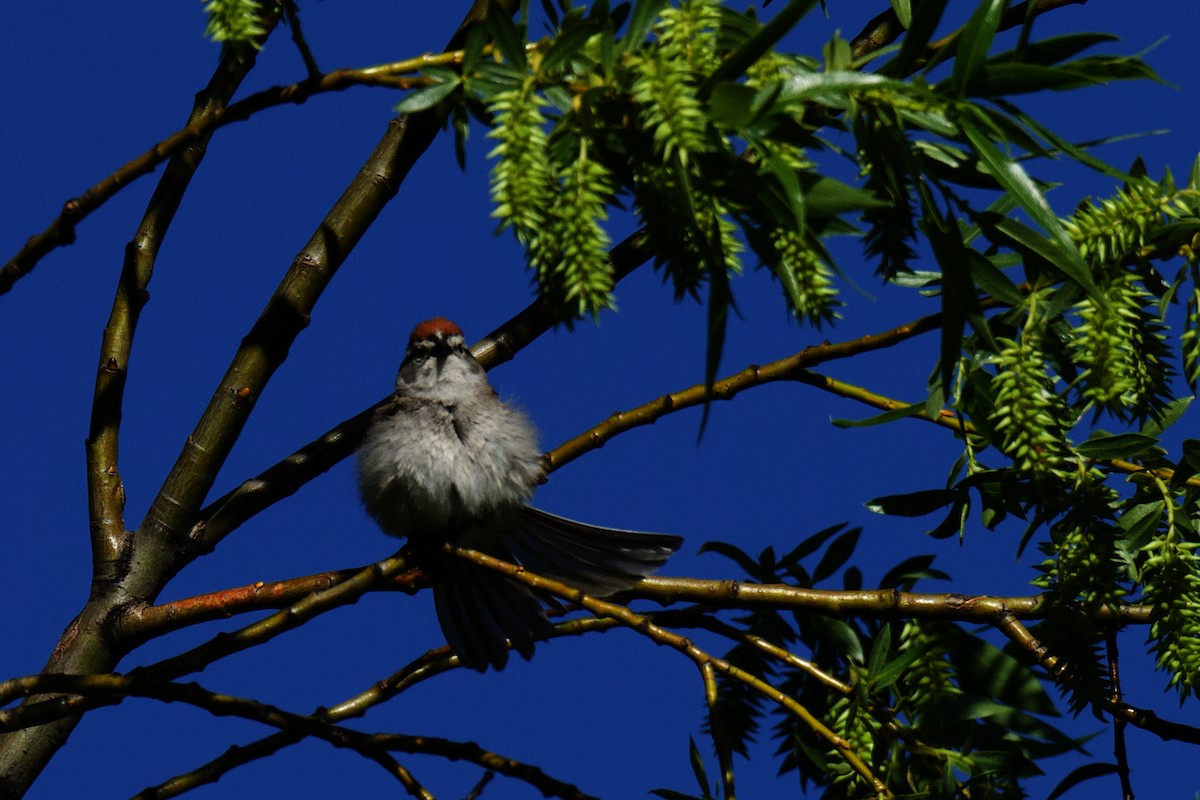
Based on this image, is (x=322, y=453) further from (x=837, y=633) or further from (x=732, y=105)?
(x=732, y=105)

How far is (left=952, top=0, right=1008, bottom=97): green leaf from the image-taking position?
6.33ft

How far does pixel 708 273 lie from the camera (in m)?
1.94

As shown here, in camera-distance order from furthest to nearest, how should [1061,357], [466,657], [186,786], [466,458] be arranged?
[466,458] → [466,657] → [186,786] → [1061,357]

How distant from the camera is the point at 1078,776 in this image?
2557mm

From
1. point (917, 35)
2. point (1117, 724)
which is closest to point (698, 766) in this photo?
point (1117, 724)

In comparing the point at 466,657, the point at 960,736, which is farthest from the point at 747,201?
the point at 466,657

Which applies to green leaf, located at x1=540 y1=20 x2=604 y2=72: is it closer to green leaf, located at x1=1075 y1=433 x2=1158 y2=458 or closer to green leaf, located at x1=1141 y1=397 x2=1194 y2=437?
green leaf, located at x1=1075 y1=433 x2=1158 y2=458

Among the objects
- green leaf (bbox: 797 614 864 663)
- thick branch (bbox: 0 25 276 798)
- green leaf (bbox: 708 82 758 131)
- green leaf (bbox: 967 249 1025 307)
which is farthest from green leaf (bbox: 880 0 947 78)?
thick branch (bbox: 0 25 276 798)

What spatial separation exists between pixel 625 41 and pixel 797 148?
1.02ft

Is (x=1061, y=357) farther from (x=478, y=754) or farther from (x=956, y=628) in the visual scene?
(x=478, y=754)

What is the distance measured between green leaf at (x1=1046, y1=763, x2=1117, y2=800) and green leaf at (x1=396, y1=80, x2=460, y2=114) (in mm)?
1813

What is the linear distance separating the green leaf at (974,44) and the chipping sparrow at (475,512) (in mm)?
2000

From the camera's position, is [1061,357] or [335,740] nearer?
[1061,357]

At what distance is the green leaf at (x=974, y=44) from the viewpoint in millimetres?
1929
